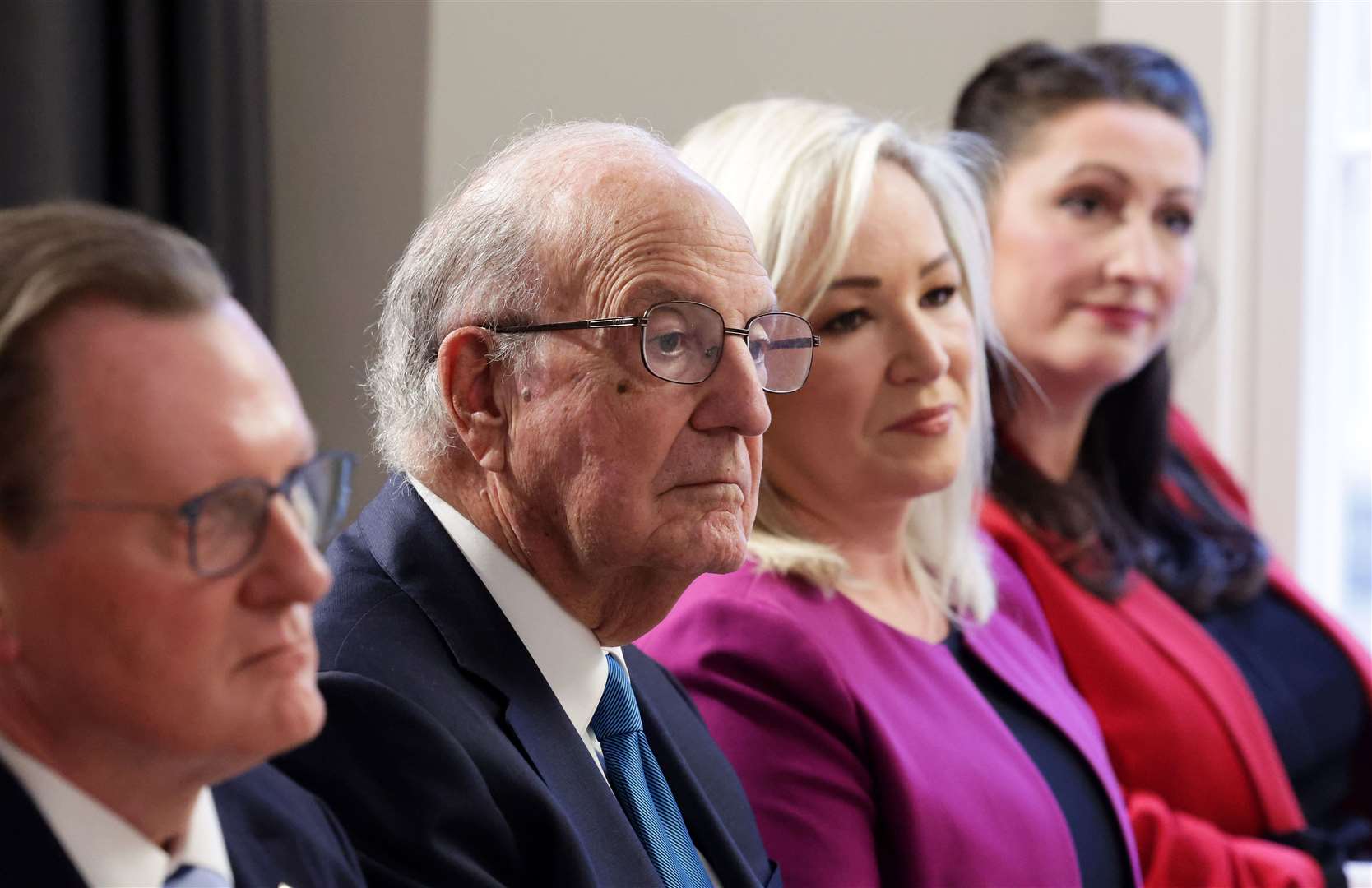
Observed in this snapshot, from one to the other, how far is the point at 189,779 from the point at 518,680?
42cm

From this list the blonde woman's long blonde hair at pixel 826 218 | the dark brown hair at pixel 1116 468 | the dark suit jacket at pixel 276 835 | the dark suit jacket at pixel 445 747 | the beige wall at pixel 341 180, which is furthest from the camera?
the beige wall at pixel 341 180

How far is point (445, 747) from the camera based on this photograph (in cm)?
107

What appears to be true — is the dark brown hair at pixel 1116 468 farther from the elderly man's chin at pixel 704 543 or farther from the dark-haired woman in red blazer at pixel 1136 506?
the elderly man's chin at pixel 704 543

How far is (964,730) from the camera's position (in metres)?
1.64

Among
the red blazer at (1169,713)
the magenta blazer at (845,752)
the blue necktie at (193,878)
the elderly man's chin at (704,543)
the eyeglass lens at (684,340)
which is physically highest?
the eyeglass lens at (684,340)

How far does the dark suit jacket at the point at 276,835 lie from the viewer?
34.7 inches

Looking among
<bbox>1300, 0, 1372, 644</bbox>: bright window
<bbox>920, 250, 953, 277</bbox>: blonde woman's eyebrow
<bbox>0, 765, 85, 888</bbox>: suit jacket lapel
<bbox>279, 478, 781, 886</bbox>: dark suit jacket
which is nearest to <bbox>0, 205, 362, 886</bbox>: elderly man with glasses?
<bbox>0, 765, 85, 888</bbox>: suit jacket lapel

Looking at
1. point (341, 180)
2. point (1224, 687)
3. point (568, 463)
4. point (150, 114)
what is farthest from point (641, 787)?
point (341, 180)

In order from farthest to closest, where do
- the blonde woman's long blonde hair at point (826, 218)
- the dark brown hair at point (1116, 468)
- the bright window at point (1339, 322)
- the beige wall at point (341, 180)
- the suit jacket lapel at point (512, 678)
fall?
the bright window at point (1339, 322), the beige wall at point (341, 180), the dark brown hair at point (1116, 468), the blonde woman's long blonde hair at point (826, 218), the suit jacket lapel at point (512, 678)

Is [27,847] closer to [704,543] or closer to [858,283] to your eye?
[704,543]

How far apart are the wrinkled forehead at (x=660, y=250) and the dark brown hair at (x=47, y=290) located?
44 centimetres

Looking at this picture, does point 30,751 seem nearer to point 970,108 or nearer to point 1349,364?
point 970,108

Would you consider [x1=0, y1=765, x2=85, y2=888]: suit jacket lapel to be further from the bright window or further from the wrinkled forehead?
the bright window

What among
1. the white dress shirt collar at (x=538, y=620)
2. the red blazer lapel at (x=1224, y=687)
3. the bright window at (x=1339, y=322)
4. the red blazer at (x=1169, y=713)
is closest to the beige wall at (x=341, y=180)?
the red blazer at (x=1169, y=713)
